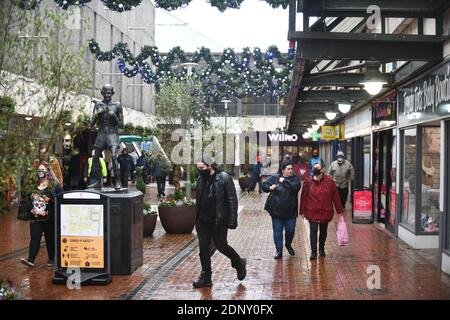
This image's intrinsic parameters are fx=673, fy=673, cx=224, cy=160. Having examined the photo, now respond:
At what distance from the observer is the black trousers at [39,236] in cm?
987

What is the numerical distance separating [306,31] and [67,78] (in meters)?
3.80

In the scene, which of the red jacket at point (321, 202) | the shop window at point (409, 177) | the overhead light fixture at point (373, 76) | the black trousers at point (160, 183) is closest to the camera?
the red jacket at point (321, 202)

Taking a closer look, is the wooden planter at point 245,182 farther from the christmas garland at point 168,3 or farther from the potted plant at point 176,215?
the christmas garland at point 168,3

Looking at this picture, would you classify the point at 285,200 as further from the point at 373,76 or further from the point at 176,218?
the point at 176,218

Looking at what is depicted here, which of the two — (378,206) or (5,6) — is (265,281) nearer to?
(5,6)

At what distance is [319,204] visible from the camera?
35.6ft

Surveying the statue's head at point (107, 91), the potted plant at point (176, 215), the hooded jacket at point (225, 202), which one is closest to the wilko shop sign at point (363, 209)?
the potted plant at point (176, 215)

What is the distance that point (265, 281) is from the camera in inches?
353

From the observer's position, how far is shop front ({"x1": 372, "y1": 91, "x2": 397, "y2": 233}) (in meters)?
14.2

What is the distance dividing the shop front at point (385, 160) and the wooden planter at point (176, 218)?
4.26m

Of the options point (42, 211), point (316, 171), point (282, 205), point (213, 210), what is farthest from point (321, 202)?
point (42, 211)

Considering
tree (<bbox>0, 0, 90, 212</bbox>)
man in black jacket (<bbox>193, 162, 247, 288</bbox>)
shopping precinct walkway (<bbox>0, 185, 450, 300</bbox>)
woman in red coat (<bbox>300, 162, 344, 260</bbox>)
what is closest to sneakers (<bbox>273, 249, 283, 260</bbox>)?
shopping precinct walkway (<bbox>0, 185, 450, 300</bbox>)
